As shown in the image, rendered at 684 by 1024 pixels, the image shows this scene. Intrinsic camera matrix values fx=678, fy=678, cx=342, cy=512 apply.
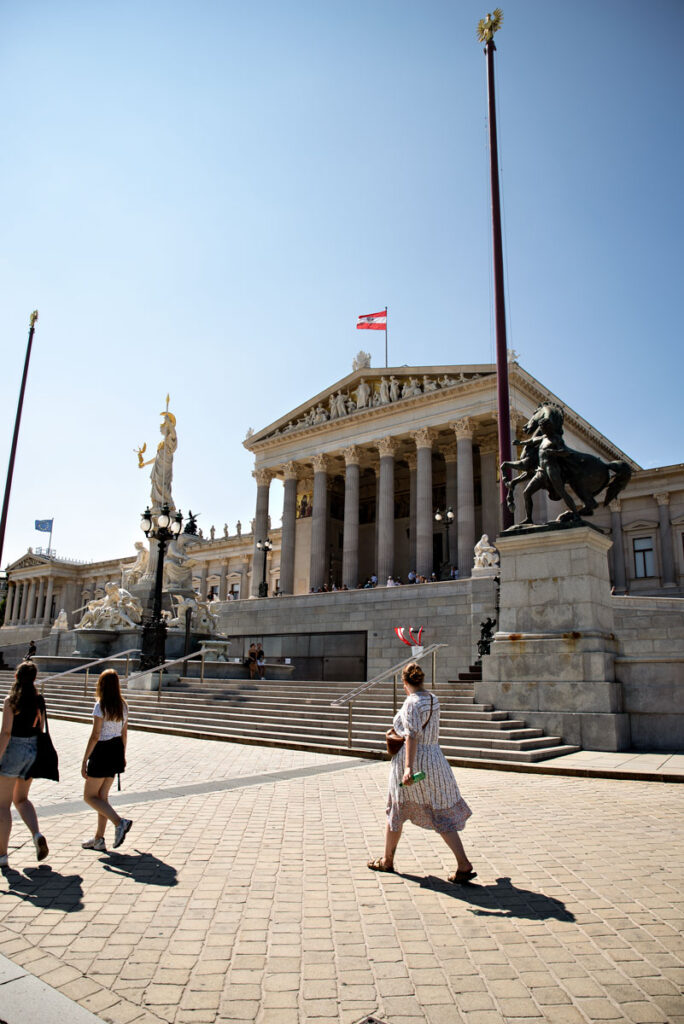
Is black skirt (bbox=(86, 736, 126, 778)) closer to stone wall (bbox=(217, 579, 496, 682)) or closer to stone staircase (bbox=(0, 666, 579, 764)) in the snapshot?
stone staircase (bbox=(0, 666, 579, 764))

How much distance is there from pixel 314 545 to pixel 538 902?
4136cm

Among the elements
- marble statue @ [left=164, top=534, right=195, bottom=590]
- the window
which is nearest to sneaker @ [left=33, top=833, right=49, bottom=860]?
marble statue @ [left=164, top=534, right=195, bottom=590]

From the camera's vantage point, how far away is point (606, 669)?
39.8 ft

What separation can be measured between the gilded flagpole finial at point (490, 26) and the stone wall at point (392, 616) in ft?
64.8

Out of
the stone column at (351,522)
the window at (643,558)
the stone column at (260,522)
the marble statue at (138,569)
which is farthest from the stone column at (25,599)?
the window at (643,558)

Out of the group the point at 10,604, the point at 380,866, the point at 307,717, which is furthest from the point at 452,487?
the point at 10,604

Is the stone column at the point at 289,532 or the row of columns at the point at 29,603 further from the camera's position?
the row of columns at the point at 29,603

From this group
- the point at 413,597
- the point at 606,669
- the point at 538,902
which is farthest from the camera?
the point at 413,597

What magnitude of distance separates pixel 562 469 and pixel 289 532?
3448cm

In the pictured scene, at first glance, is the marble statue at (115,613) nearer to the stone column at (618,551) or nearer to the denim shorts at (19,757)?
the denim shorts at (19,757)

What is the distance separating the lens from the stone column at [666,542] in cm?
4356

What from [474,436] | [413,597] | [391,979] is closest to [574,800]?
[391,979]

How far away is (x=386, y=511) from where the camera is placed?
42656 millimetres

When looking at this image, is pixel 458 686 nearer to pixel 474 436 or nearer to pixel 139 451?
pixel 139 451
